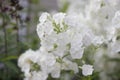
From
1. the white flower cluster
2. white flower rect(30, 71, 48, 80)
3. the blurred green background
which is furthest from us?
the blurred green background

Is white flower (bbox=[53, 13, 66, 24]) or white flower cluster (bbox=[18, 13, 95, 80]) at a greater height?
white flower (bbox=[53, 13, 66, 24])

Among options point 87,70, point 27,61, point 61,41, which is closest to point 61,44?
point 61,41

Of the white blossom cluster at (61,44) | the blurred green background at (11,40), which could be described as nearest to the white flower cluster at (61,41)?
the white blossom cluster at (61,44)

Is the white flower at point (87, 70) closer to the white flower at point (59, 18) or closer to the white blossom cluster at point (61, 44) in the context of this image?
the white blossom cluster at point (61, 44)

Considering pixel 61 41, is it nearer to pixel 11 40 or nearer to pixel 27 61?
pixel 27 61

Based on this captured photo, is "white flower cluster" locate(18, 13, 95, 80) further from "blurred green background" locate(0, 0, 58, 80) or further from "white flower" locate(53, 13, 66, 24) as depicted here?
"blurred green background" locate(0, 0, 58, 80)

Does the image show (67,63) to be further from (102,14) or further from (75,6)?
(75,6)

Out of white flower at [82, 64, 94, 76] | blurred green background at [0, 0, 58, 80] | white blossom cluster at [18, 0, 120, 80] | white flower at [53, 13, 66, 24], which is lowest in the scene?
white flower at [82, 64, 94, 76]

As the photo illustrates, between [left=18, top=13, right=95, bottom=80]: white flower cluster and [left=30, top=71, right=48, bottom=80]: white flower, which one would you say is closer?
[left=18, top=13, right=95, bottom=80]: white flower cluster

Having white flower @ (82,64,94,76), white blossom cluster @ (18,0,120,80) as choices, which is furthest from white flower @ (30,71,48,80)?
white flower @ (82,64,94,76)

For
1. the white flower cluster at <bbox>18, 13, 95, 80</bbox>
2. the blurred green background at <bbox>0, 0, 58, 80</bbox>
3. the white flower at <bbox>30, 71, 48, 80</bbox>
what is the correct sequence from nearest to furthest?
the white flower cluster at <bbox>18, 13, 95, 80</bbox>
the white flower at <bbox>30, 71, 48, 80</bbox>
the blurred green background at <bbox>0, 0, 58, 80</bbox>

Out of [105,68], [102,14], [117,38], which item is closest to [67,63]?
[117,38]

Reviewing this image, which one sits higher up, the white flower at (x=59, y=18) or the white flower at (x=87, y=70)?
the white flower at (x=59, y=18)

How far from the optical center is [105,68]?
7.02 feet
